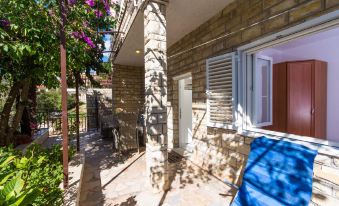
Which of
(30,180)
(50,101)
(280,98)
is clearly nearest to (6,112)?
(30,180)

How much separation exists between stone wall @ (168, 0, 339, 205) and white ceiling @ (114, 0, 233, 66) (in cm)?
15

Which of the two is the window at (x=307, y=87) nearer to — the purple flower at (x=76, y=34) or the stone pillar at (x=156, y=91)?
the stone pillar at (x=156, y=91)

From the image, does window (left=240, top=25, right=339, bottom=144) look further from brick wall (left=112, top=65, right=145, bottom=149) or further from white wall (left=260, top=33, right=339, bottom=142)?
brick wall (left=112, top=65, right=145, bottom=149)

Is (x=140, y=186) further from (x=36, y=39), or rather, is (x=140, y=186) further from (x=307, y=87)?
(x=307, y=87)

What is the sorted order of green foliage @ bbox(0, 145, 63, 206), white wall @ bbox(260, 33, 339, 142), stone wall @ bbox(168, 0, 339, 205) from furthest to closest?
white wall @ bbox(260, 33, 339, 142) → stone wall @ bbox(168, 0, 339, 205) → green foliage @ bbox(0, 145, 63, 206)

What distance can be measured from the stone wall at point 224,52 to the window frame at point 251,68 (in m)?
0.10

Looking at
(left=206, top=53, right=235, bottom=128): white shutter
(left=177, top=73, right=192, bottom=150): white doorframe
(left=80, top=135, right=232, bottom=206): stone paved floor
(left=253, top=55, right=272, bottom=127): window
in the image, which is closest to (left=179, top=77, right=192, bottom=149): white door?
(left=177, top=73, right=192, bottom=150): white doorframe

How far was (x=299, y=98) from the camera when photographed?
14.8 ft

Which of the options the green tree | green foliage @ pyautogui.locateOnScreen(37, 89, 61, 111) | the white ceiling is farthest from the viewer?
green foliage @ pyautogui.locateOnScreen(37, 89, 61, 111)

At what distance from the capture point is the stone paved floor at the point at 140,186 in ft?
9.86

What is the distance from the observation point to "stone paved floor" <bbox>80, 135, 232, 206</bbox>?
3006mm

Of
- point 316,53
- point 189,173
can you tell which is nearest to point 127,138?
point 189,173

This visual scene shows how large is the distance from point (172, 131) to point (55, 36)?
3771mm

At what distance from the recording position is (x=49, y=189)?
2455 mm
